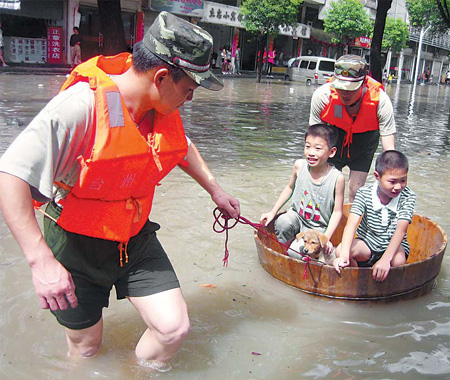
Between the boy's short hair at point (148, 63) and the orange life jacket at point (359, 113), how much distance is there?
2729 millimetres

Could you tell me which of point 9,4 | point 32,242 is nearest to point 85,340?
point 32,242

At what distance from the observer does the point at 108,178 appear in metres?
2.34

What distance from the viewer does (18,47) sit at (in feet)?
80.3

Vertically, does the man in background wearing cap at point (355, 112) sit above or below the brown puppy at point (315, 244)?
above

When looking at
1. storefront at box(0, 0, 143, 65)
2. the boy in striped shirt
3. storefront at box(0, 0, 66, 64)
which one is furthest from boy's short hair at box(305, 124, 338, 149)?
storefront at box(0, 0, 143, 65)

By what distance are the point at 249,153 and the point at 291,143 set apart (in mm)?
1630

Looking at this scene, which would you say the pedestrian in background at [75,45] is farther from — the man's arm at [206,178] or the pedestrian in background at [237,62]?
the man's arm at [206,178]

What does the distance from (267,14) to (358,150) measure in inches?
996

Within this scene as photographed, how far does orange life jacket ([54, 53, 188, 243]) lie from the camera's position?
226 cm

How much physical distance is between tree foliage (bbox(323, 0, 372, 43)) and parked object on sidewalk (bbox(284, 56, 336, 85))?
870 cm

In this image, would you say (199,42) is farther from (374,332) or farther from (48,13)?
(48,13)

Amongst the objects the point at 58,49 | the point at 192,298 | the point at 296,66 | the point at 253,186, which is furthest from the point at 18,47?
the point at 192,298

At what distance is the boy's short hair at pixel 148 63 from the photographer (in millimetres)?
2297

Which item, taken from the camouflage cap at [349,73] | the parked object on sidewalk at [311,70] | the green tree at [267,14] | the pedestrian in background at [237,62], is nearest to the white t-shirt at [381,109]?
the camouflage cap at [349,73]
